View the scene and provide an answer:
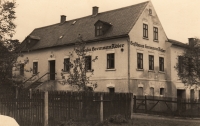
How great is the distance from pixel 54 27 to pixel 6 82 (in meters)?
17.1

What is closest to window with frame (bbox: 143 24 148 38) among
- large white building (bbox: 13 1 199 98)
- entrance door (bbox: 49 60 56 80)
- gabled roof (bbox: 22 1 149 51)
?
large white building (bbox: 13 1 199 98)

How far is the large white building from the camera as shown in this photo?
2184 cm

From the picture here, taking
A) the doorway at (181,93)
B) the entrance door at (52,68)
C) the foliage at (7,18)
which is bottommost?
the doorway at (181,93)

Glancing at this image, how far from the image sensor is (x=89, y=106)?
10.9 meters

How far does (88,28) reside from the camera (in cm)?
2677

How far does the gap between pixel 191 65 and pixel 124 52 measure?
22.5ft

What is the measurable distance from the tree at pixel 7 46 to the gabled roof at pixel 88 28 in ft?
28.0

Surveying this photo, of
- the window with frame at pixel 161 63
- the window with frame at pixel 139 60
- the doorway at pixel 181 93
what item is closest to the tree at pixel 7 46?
the window with frame at pixel 139 60

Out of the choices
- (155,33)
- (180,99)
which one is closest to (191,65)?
(155,33)

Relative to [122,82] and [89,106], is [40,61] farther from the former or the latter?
[89,106]

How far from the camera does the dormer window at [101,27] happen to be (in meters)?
23.7

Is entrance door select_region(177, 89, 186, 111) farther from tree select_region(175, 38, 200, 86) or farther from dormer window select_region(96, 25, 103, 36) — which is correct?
dormer window select_region(96, 25, 103, 36)

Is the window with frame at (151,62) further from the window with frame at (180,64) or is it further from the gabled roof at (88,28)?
the gabled roof at (88,28)

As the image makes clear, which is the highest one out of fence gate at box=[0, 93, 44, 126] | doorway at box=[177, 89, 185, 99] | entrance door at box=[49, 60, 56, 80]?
entrance door at box=[49, 60, 56, 80]
